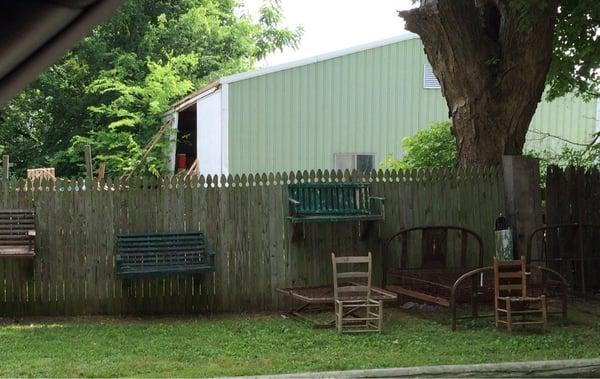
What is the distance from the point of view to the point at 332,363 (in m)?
6.03

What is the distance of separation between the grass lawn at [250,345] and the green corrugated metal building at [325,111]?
8.62 meters

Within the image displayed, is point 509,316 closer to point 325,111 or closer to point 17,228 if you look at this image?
point 17,228

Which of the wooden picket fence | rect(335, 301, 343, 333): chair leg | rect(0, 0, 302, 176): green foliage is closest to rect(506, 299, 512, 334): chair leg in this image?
rect(335, 301, 343, 333): chair leg

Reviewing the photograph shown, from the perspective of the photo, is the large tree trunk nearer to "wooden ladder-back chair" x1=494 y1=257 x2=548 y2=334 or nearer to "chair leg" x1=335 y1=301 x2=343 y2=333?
"wooden ladder-back chair" x1=494 y1=257 x2=548 y2=334

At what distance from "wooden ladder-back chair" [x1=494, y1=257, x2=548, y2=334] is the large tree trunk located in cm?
248

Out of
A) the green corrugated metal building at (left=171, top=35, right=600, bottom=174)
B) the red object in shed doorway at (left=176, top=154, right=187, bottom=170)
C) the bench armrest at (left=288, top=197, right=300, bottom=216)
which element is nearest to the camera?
the bench armrest at (left=288, top=197, right=300, bottom=216)

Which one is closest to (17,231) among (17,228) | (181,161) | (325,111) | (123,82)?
(17,228)

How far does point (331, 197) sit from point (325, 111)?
345 inches

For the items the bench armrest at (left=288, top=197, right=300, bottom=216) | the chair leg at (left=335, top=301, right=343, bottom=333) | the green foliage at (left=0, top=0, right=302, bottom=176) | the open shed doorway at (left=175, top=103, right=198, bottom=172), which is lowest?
the chair leg at (left=335, top=301, right=343, bottom=333)

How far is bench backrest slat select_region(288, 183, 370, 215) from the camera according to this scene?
350 inches

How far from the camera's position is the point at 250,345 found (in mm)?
7008

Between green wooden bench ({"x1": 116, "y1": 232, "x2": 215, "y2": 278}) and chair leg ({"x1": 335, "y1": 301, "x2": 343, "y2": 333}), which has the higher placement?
green wooden bench ({"x1": 116, "y1": 232, "x2": 215, "y2": 278})

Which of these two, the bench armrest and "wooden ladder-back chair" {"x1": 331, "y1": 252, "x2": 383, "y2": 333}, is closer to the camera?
"wooden ladder-back chair" {"x1": 331, "y1": 252, "x2": 383, "y2": 333}

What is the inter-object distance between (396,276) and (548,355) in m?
3.03
